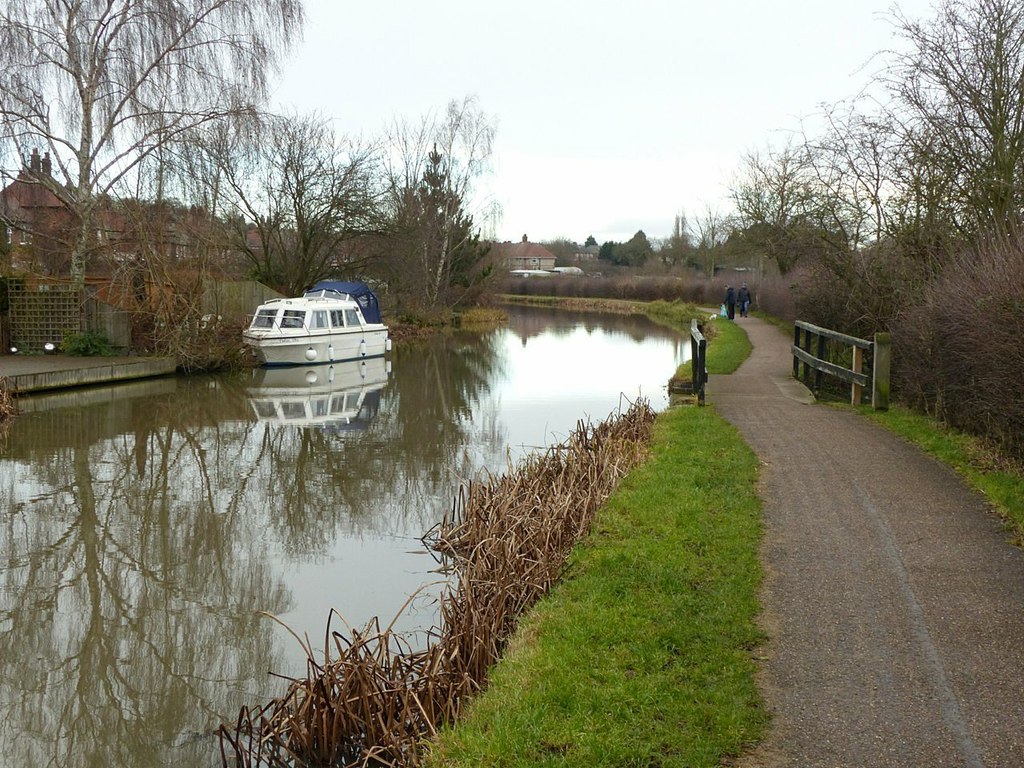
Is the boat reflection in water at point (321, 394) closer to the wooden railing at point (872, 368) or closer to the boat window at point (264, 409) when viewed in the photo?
the boat window at point (264, 409)

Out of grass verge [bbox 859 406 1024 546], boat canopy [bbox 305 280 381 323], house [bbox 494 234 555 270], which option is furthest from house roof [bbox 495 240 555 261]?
grass verge [bbox 859 406 1024 546]

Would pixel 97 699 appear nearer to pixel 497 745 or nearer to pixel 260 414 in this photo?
pixel 497 745

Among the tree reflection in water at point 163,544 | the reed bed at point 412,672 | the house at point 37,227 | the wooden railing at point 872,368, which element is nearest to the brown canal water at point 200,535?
the tree reflection in water at point 163,544

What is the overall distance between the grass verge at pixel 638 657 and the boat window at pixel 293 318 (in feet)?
59.5

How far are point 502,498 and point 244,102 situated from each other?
1590 centimetres

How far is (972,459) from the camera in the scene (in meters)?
8.98

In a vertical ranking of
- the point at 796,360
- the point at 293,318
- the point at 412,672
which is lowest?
the point at 412,672

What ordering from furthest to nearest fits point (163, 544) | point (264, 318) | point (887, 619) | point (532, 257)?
point (532, 257), point (264, 318), point (163, 544), point (887, 619)

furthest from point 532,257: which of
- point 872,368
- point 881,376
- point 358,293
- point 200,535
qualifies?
point 200,535

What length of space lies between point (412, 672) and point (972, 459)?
6218 mm

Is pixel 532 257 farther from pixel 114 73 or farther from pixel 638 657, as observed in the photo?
pixel 638 657

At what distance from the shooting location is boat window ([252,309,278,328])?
2447cm

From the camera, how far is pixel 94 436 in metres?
14.2

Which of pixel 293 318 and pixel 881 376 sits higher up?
pixel 293 318
